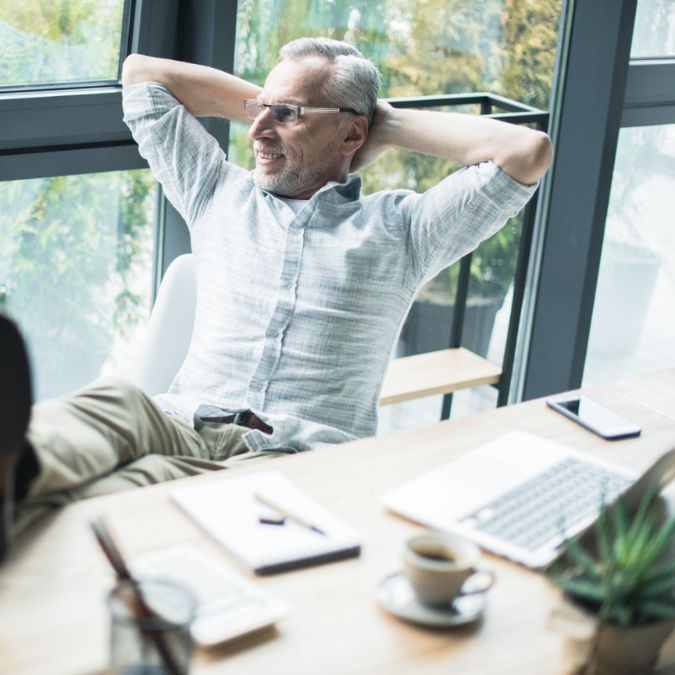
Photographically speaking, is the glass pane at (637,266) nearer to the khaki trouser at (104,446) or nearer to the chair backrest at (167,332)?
the chair backrest at (167,332)

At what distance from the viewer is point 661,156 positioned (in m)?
3.68

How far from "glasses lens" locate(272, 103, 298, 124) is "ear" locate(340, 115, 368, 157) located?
13 centimetres

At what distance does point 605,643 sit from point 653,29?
2.68 meters

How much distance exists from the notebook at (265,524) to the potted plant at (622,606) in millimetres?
318

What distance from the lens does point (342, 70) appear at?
2.52 metres

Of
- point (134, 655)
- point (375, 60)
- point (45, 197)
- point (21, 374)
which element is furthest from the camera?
point (375, 60)

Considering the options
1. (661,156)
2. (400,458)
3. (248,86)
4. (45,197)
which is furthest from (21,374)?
(661,156)

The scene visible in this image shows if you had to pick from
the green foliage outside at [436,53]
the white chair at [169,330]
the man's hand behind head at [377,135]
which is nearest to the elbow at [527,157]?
the man's hand behind head at [377,135]

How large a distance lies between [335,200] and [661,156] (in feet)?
5.31

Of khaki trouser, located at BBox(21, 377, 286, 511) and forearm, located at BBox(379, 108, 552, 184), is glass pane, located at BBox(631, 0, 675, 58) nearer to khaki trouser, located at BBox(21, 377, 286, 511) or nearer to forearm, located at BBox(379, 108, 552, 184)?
forearm, located at BBox(379, 108, 552, 184)

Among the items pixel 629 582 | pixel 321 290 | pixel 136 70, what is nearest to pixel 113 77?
pixel 136 70

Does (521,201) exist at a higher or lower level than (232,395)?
higher

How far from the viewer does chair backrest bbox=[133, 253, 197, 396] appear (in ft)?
7.95

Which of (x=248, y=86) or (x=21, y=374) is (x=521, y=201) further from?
(x=21, y=374)
